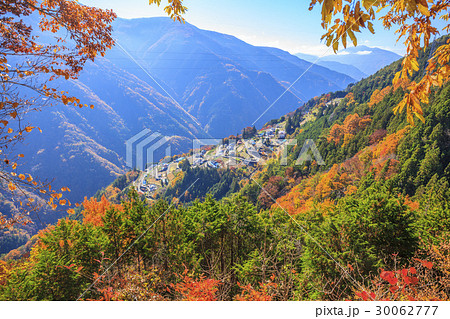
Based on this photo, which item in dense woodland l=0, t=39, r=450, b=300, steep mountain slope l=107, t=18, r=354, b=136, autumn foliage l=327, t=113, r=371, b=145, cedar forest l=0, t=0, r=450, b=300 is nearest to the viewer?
cedar forest l=0, t=0, r=450, b=300

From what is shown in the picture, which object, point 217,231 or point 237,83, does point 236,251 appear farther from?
point 237,83

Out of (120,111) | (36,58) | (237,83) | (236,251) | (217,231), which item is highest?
(237,83)

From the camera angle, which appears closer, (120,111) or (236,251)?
(236,251)

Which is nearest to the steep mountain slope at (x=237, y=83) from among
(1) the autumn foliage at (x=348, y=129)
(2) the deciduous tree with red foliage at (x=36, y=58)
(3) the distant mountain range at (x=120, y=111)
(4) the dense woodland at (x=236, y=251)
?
(3) the distant mountain range at (x=120, y=111)

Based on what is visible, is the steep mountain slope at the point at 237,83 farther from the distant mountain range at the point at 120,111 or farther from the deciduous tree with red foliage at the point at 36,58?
the deciduous tree with red foliage at the point at 36,58

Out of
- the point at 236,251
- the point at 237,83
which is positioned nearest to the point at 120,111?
the point at 236,251

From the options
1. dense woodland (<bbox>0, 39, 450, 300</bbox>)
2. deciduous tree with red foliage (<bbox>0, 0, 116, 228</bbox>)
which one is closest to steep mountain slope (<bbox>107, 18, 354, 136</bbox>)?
dense woodland (<bbox>0, 39, 450, 300</bbox>)

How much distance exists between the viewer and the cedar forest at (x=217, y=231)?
2537 mm

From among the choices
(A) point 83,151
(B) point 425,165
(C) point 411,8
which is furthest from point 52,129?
(B) point 425,165

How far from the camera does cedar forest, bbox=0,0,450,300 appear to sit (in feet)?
8.32

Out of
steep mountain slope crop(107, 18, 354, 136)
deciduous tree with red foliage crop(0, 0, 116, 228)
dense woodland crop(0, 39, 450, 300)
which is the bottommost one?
dense woodland crop(0, 39, 450, 300)

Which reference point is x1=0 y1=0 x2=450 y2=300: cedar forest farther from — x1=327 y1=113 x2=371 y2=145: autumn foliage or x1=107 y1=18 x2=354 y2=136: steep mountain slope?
x1=107 y1=18 x2=354 y2=136: steep mountain slope

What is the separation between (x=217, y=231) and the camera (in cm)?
1147

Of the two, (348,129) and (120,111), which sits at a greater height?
(348,129)
